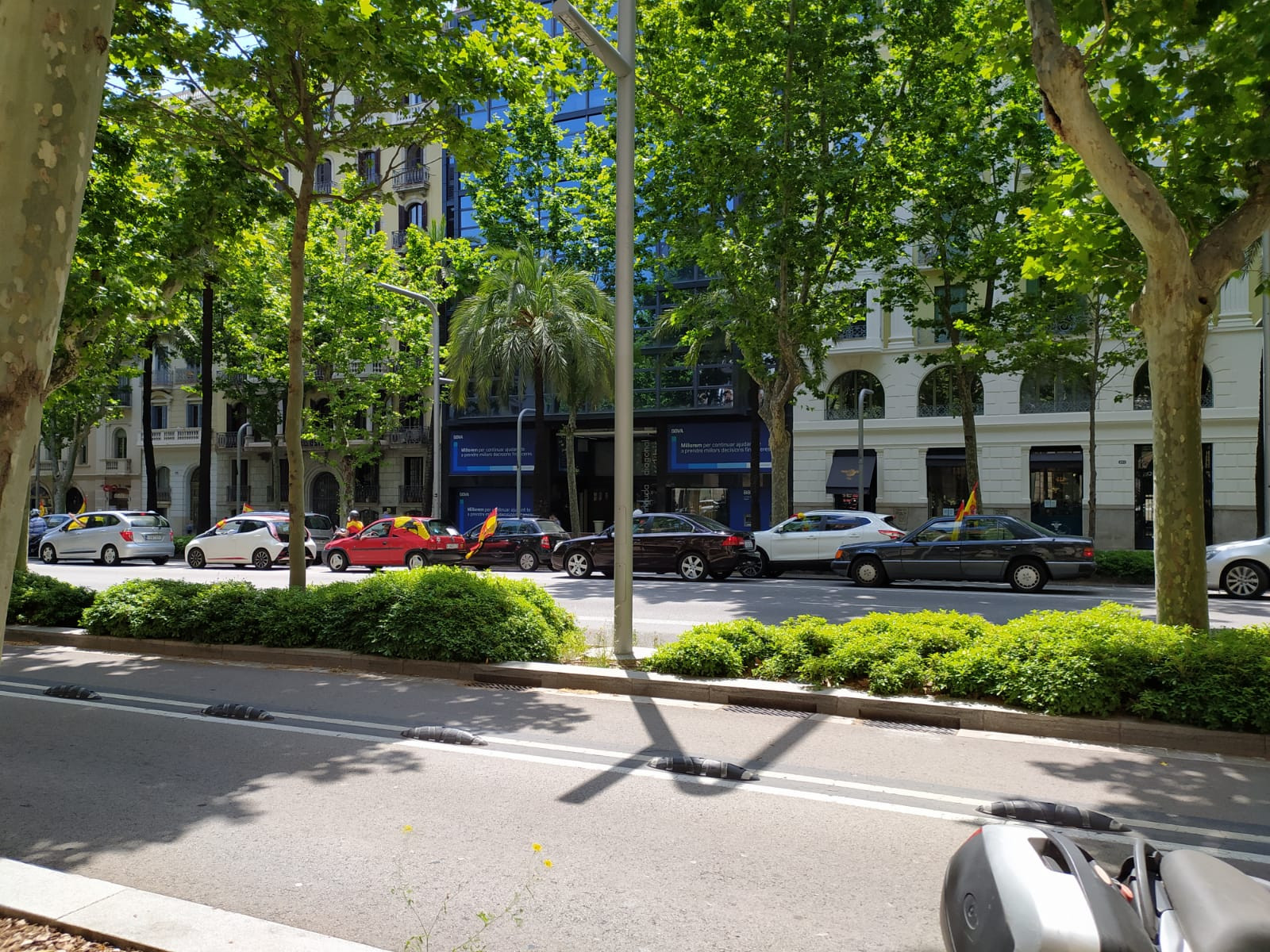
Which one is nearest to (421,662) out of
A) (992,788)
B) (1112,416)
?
(992,788)

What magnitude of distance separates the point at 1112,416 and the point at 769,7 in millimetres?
17825

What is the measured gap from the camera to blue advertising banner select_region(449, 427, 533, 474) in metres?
39.6

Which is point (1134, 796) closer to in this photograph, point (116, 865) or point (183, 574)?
point (116, 865)

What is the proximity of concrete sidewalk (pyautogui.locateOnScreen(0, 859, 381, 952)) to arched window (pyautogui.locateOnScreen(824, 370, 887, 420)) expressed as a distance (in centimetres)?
3036

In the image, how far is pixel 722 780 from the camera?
18.5 feet

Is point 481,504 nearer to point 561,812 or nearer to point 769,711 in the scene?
point 769,711

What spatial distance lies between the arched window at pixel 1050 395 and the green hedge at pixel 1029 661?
76.5ft

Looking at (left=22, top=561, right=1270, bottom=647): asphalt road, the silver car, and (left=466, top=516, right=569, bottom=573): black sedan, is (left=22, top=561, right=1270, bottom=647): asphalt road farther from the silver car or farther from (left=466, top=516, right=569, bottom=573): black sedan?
the silver car

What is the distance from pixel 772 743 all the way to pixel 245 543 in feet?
74.9

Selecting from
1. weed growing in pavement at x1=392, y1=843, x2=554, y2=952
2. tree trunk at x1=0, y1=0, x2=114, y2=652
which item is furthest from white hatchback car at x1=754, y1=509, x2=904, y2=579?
tree trunk at x1=0, y1=0, x2=114, y2=652

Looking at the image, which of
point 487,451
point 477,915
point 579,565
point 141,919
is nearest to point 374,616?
point 141,919

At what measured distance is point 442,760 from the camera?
19.8 ft

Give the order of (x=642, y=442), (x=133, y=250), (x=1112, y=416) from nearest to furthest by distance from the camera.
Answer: (x=133, y=250)
(x=1112, y=416)
(x=642, y=442)

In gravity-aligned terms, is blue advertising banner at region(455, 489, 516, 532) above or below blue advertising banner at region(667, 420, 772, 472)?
below
